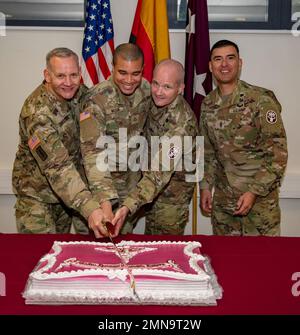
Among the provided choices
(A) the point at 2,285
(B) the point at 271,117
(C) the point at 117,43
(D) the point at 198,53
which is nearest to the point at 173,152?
(B) the point at 271,117

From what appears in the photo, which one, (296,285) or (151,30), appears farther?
(151,30)

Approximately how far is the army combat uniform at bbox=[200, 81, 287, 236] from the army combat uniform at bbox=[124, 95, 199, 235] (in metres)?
0.16

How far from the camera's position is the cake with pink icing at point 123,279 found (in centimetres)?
138

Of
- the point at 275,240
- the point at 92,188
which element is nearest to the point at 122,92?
the point at 92,188

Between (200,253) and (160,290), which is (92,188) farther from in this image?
(160,290)

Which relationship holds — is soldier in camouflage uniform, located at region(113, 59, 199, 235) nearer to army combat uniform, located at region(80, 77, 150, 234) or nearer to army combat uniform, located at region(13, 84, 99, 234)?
army combat uniform, located at region(80, 77, 150, 234)

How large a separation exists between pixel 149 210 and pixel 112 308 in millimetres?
1600

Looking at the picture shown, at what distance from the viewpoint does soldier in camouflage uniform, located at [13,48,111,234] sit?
88.0 inches

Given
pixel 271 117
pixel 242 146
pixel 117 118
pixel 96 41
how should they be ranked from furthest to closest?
pixel 96 41, pixel 242 146, pixel 271 117, pixel 117 118

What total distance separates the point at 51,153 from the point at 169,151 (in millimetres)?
598

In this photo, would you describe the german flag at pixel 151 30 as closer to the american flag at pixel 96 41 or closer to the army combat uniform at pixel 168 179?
the american flag at pixel 96 41

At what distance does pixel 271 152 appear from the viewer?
274 cm

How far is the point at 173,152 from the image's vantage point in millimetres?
2529

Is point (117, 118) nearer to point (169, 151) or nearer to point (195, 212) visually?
point (169, 151)
